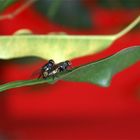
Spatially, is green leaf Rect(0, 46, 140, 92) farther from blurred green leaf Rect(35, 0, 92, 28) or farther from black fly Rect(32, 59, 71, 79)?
blurred green leaf Rect(35, 0, 92, 28)

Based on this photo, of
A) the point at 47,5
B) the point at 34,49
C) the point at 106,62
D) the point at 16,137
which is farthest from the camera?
the point at 16,137

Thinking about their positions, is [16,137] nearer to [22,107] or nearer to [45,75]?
[22,107]

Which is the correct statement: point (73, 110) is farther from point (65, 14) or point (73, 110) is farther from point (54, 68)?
point (54, 68)

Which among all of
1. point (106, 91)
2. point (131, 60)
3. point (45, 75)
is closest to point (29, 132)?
point (106, 91)

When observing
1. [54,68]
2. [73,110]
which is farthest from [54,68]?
[73,110]

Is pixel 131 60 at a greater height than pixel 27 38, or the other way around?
pixel 27 38

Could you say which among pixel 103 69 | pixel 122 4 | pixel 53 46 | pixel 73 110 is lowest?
pixel 103 69

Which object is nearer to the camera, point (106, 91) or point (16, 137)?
point (16, 137)

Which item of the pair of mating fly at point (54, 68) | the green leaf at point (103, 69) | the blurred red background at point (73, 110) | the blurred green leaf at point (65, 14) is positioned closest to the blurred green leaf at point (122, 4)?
the blurred green leaf at point (65, 14)
